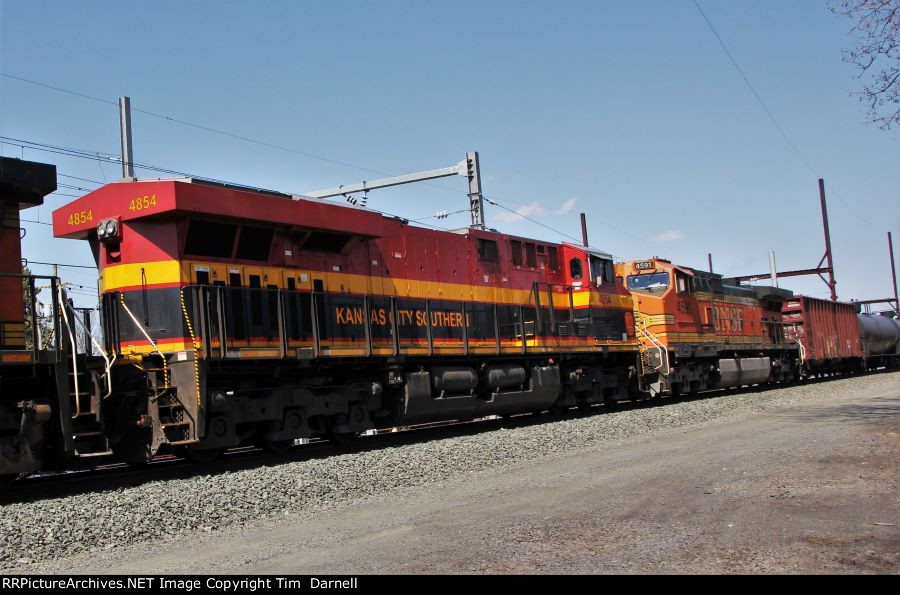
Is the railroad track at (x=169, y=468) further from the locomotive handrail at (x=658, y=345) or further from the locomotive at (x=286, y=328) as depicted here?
the locomotive handrail at (x=658, y=345)

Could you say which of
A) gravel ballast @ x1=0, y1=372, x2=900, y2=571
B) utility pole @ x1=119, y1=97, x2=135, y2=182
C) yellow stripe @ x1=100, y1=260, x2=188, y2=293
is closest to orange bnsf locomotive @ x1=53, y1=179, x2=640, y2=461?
yellow stripe @ x1=100, y1=260, x2=188, y2=293

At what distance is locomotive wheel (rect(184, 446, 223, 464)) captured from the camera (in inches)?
442

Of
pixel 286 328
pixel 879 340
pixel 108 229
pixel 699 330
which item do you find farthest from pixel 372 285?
pixel 879 340

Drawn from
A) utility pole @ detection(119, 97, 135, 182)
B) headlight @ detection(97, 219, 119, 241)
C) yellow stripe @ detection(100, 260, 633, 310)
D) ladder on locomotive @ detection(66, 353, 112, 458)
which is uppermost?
utility pole @ detection(119, 97, 135, 182)

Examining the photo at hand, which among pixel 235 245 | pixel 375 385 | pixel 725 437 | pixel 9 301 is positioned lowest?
pixel 725 437

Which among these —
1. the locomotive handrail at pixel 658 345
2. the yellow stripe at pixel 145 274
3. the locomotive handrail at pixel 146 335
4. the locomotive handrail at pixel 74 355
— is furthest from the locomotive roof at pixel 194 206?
the locomotive handrail at pixel 658 345

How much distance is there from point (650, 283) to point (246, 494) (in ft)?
57.7

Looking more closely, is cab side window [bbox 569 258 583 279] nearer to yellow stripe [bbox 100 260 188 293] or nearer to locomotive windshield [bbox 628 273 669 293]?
locomotive windshield [bbox 628 273 669 293]

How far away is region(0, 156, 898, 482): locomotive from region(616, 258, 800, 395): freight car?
2945 mm

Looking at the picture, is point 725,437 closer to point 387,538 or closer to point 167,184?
point 387,538

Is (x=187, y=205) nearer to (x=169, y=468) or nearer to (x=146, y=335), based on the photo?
(x=146, y=335)

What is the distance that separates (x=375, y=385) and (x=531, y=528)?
7.18 m

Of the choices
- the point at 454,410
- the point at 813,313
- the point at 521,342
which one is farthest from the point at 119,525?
the point at 813,313
